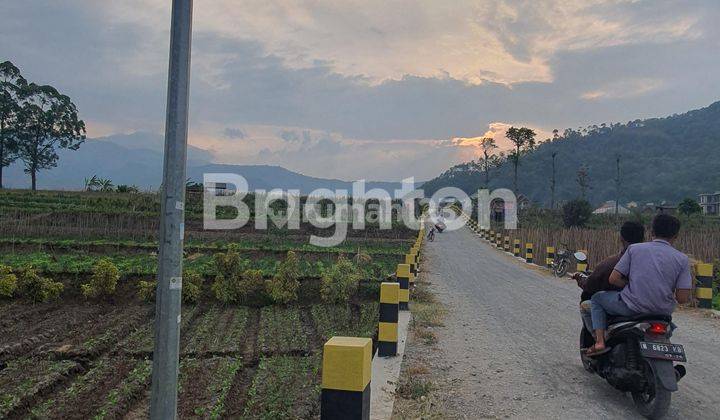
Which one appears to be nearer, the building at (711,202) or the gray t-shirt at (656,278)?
the gray t-shirt at (656,278)

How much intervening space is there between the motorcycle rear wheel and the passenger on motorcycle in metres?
0.85

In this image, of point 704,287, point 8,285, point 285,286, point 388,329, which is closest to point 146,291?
point 8,285

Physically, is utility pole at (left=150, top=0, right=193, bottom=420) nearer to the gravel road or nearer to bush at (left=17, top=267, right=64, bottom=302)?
the gravel road

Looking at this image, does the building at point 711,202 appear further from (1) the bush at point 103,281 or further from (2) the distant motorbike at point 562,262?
(1) the bush at point 103,281

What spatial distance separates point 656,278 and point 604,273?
0.63 m

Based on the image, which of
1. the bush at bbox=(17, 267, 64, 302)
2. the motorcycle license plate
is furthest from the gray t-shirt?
the bush at bbox=(17, 267, 64, 302)

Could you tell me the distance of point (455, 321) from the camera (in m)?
8.82

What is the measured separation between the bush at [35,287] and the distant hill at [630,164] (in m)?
76.0

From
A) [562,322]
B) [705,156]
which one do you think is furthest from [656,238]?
[705,156]

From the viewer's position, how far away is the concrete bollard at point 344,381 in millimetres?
3162

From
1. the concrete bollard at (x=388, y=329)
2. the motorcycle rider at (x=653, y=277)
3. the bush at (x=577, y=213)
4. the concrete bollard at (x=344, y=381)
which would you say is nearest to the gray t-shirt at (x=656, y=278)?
the motorcycle rider at (x=653, y=277)

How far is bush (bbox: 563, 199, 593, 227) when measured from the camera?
135ft

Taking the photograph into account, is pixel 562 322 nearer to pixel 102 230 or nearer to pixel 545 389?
pixel 545 389

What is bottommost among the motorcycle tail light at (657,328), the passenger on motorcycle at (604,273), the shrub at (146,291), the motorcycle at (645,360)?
the shrub at (146,291)
